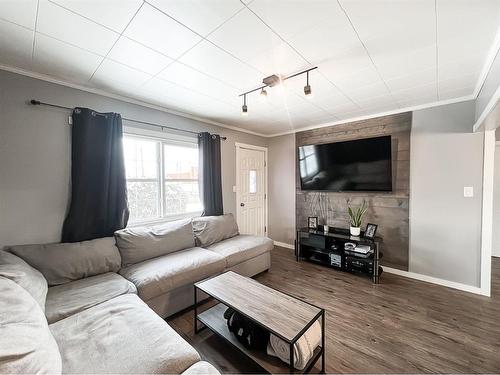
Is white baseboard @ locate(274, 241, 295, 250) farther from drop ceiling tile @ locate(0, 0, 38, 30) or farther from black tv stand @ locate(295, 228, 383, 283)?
drop ceiling tile @ locate(0, 0, 38, 30)

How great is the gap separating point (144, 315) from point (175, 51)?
6.36 feet

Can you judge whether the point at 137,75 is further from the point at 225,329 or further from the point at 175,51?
the point at 225,329

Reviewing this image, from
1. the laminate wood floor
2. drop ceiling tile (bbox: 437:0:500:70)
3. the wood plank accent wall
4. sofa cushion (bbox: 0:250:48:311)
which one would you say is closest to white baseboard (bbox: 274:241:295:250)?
the wood plank accent wall

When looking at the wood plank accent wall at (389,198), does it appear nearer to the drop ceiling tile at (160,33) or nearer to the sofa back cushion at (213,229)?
the sofa back cushion at (213,229)

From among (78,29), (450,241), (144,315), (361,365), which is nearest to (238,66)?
(78,29)

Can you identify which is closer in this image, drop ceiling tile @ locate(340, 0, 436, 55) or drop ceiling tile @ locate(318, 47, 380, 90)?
drop ceiling tile @ locate(340, 0, 436, 55)

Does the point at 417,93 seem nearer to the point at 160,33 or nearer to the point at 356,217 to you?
the point at 356,217

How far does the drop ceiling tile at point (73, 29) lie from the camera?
4.21 feet

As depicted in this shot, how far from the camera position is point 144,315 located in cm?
142

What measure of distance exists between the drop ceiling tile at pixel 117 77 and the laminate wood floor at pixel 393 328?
2411 mm

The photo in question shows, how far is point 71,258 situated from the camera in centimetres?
191

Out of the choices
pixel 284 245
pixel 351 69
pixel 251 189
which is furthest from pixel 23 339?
pixel 284 245

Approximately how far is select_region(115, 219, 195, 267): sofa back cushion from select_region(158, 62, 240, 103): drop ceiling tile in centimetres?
167

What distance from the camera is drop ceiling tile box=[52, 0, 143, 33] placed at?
1209 mm
